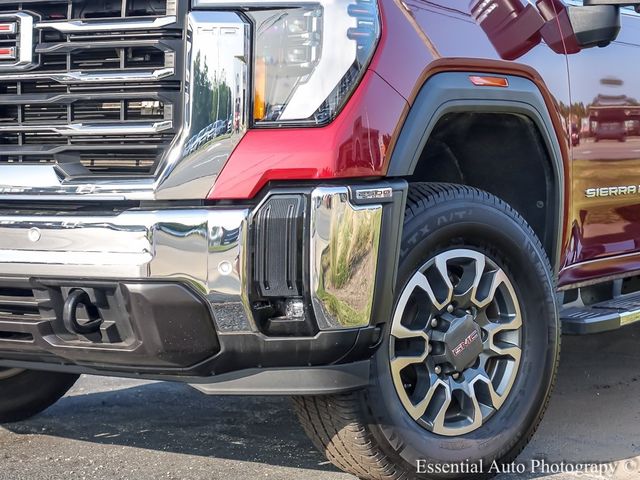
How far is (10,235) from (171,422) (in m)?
1.53

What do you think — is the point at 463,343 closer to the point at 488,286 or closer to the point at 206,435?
the point at 488,286

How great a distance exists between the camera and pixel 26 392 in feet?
13.9

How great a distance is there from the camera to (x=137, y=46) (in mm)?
2895

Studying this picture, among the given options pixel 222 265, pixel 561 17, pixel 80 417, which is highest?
pixel 561 17

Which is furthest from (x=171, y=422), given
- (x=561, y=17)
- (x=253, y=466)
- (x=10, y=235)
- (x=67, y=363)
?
(x=561, y=17)

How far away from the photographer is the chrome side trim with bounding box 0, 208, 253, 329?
2750 mm

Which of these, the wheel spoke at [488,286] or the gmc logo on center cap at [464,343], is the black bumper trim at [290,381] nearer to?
the gmc logo on center cap at [464,343]

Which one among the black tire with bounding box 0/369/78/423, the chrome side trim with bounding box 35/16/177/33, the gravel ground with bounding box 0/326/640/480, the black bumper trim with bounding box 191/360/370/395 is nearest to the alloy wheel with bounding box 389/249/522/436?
the black bumper trim with bounding box 191/360/370/395

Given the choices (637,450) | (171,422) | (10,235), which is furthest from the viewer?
(171,422)

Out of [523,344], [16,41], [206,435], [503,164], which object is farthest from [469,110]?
[206,435]

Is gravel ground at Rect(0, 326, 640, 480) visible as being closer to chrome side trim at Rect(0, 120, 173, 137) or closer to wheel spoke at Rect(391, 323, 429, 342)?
wheel spoke at Rect(391, 323, 429, 342)

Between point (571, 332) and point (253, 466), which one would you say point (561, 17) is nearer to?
point (571, 332)

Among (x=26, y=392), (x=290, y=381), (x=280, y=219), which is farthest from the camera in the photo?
(x=26, y=392)

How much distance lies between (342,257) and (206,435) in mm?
1500
